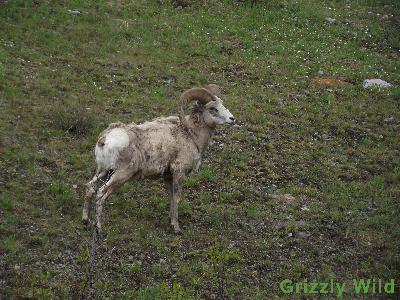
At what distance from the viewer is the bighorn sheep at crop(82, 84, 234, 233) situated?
41.0 feet

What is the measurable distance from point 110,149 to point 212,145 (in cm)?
568

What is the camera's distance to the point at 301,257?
12922mm

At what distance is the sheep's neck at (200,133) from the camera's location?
14.0 metres

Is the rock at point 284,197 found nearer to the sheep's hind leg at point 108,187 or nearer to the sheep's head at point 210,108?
the sheep's head at point 210,108

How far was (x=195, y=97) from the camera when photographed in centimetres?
1398

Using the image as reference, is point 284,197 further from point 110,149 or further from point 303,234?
point 110,149

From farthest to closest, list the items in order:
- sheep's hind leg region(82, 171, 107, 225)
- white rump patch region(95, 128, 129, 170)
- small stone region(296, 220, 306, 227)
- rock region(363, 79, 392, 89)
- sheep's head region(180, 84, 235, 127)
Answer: rock region(363, 79, 392, 89)
small stone region(296, 220, 306, 227)
sheep's head region(180, 84, 235, 127)
sheep's hind leg region(82, 171, 107, 225)
white rump patch region(95, 128, 129, 170)

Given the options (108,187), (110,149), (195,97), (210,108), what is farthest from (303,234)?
(110,149)

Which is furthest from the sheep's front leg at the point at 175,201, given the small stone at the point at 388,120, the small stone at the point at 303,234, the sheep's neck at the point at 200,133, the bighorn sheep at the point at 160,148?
the small stone at the point at 388,120

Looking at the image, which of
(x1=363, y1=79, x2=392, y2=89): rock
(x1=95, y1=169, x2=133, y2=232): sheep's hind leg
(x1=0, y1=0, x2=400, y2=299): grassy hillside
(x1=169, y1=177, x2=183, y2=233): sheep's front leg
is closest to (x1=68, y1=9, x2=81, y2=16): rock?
(x1=0, y1=0, x2=400, y2=299): grassy hillside

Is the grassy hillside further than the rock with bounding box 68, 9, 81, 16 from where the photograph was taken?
No

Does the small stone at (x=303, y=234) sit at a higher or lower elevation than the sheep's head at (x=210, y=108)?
lower

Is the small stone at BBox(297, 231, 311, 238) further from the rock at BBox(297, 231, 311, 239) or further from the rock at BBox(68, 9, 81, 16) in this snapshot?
the rock at BBox(68, 9, 81, 16)

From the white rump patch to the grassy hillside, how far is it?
1455 mm
